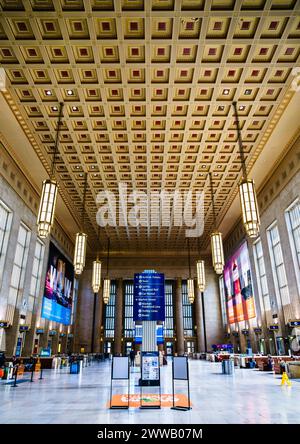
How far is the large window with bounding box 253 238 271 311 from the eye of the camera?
2220cm

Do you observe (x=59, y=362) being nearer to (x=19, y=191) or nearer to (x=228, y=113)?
(x=19, y=191)

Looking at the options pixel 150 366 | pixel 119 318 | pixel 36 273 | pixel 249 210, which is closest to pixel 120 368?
pixel 150 366

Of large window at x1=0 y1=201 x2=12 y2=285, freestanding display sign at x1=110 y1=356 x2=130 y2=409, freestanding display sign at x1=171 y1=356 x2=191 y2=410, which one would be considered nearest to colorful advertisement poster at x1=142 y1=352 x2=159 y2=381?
freestanding display sign at x1=110 y1=356 x2=130 y2=409

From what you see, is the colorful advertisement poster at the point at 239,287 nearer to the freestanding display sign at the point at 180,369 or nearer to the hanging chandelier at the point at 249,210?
the hanging chandelier at the point at 249,210

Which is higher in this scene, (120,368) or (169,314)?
(169,314)

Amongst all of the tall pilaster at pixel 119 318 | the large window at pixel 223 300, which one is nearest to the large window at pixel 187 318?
the large window at pixel 223 300

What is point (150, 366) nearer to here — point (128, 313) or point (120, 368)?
point (120, 368)

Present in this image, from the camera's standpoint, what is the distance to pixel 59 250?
88.2 ft

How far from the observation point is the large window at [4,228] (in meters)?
16.7

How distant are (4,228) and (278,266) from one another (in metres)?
16.9

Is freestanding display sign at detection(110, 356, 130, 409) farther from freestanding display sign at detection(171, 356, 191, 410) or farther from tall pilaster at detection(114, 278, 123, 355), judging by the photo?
tall pilaster at detection(114, 278, 123, 355)

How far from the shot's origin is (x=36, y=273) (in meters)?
22.5

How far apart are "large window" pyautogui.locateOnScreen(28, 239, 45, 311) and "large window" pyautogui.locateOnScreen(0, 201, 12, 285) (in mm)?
4837

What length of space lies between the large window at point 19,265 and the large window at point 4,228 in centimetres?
221
